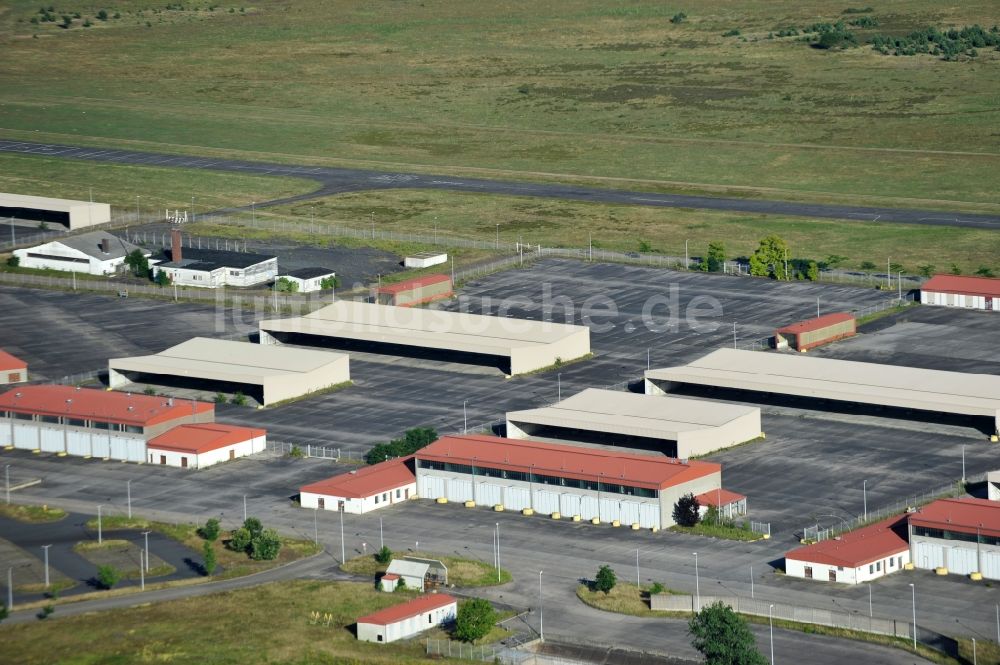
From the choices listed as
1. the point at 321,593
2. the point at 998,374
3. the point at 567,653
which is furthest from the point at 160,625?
the point at 998,374

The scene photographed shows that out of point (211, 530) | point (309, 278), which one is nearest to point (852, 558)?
point (211, 530)

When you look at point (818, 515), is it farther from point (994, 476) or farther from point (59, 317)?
point (59, 317)

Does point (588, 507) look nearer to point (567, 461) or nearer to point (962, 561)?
point (567, 461)

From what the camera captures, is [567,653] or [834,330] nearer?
[567,653]

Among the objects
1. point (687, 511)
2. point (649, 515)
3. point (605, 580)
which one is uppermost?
point (687, 511)

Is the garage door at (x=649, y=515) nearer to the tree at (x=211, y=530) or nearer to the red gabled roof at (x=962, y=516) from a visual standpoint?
the red gabled roof at (x=962, y=516)

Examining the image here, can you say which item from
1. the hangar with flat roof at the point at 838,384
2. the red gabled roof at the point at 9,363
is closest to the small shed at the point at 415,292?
the hangar with flat roof at the point at 838,384

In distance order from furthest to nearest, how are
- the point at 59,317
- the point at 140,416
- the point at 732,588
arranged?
the point at 59,317
the point at 140,416
the point at 732,588
